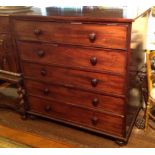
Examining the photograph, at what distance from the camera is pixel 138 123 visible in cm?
202

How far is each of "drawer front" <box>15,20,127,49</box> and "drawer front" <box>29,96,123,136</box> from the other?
582 mm

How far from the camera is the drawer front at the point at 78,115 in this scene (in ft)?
5.67

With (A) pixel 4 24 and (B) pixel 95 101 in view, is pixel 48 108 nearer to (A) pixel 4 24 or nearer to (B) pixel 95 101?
(B) pixel 95 101

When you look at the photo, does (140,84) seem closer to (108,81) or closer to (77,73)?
(108,81)

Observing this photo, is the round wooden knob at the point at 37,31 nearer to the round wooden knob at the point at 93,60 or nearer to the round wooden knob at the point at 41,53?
the round wooden knob at the point at 41,53

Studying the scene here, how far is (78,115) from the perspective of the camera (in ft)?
6.12

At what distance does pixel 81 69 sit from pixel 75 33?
10.9 inches

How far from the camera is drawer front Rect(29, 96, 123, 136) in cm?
173

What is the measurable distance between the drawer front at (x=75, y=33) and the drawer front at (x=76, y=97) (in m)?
0.41

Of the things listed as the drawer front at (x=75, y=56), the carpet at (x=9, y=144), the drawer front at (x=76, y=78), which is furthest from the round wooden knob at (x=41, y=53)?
the carpet at (x=9, y=144)

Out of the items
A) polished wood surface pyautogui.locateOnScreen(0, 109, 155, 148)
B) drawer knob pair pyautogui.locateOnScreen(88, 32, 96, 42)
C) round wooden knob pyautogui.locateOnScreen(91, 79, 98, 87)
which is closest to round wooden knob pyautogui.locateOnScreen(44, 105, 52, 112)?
polished wood surface pyautogui.locateOnScreen(0, 109, 155, 148)

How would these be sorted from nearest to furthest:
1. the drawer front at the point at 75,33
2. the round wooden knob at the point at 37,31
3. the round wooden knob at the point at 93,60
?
the drawer front at the point at 75,33 < the round wooden knob at the point at 93,60 < the round wooden knob at the point at 37,31

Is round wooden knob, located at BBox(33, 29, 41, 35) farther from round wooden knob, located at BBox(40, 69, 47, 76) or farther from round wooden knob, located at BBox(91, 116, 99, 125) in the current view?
round wooden knob, located at BBox(91, 116, 99, 125)

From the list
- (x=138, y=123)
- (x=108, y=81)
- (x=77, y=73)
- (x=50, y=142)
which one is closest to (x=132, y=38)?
(x=108, y=81)
